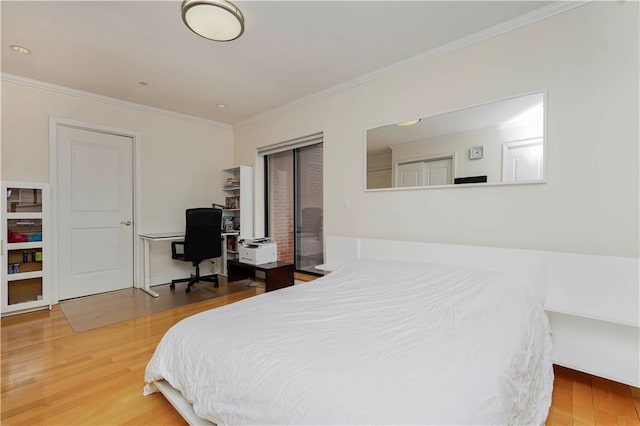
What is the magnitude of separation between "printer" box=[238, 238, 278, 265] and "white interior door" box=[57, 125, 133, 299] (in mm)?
1662

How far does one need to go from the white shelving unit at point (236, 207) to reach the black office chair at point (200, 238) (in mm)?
398

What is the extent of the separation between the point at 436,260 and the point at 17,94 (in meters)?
4.68

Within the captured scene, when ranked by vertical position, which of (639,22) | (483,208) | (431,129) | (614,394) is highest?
(639,22)

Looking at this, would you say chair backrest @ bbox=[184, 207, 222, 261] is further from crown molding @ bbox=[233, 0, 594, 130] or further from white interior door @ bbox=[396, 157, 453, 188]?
white interior door @ bbox=[396, 157, 453, 188]

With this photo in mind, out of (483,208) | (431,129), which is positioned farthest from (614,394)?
(431,129)

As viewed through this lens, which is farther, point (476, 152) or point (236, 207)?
point (236, 207)

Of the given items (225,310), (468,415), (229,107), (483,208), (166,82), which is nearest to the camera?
(468,415)

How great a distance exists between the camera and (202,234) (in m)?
3.90

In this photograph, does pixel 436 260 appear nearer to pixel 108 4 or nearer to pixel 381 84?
pixel 381 84

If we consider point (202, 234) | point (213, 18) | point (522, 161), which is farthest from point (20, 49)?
point (522, 161)

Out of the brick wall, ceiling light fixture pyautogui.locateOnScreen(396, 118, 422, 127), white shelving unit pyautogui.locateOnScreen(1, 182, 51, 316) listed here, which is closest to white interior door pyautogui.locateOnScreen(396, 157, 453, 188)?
ceiling light fixture pyautogui.locateOnScreen(396, 118, 422, 127)

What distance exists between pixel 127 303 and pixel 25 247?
1.16 m

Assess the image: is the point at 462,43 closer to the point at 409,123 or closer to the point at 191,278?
the point at 409,123

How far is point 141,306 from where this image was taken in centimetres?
331
